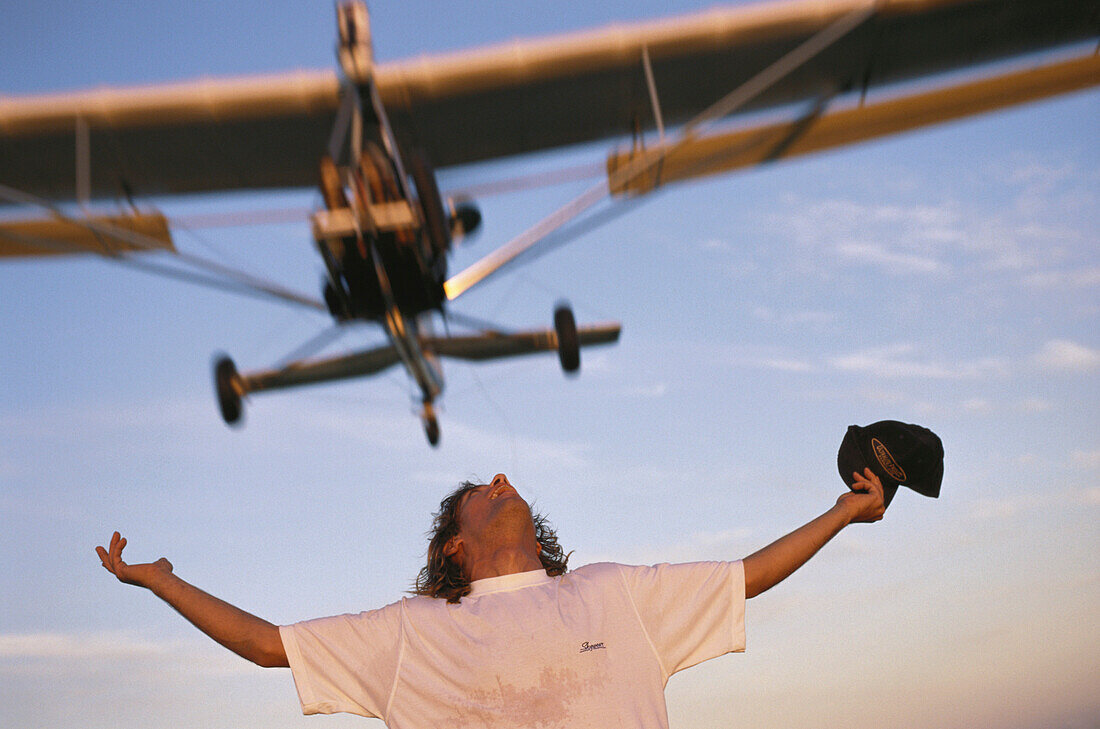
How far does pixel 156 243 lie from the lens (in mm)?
8125

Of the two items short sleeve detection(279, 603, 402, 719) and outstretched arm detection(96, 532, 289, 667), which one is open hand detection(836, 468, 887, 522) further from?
outstretched arm detection(96, 532, 289, 667)

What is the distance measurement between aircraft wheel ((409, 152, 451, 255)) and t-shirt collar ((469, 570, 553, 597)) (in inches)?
233

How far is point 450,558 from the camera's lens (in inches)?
92.4

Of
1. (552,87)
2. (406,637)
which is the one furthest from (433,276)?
(406,637)

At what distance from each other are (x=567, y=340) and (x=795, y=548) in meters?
7.63

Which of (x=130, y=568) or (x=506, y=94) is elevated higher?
(x=506, y=94)

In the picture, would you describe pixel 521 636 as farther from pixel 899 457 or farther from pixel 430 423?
pixel 430 423

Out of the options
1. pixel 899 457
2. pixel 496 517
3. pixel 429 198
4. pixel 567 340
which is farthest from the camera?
pixel 567 340

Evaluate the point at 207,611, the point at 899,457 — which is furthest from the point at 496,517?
the point at 899,457

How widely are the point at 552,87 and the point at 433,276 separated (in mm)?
2182

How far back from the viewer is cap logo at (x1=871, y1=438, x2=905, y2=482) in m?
2.14

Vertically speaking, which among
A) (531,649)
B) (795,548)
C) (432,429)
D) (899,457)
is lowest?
(531,649)

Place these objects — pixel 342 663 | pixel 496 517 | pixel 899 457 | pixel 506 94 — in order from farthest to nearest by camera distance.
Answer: pixel 506 94
pixel 496 517
pixel 899 457
pixel 342 663

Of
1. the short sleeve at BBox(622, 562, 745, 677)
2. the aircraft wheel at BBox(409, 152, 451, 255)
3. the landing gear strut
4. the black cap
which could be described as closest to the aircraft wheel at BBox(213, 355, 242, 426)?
the landing gear strut
